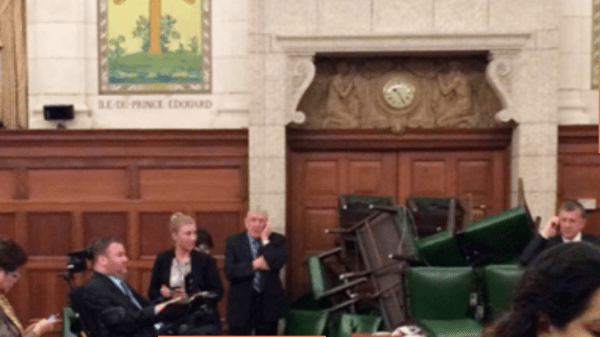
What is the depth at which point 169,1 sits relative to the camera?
26.5 feet

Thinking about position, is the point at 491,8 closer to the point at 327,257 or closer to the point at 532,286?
the point at 327,257

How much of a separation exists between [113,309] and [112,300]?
0.06 metres

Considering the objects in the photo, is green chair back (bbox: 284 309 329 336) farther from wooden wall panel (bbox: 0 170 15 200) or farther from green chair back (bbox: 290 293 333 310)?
wooden wall panel (bbox: 0 170 15 200)

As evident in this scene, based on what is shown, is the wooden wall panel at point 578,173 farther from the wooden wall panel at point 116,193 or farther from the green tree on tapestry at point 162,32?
the green tree on tapestry at point 162,32

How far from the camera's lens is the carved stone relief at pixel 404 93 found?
825cm

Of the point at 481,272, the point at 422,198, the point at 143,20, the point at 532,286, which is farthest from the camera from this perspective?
the point at 143,20

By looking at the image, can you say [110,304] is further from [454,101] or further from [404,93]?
[454,101]

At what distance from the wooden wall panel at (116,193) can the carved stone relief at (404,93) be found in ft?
3.32

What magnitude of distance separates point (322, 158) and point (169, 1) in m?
2.19

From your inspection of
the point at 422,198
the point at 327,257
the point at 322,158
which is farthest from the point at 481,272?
the point at 322,158

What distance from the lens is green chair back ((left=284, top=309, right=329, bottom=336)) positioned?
23.0 ft

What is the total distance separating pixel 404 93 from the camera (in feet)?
27.1

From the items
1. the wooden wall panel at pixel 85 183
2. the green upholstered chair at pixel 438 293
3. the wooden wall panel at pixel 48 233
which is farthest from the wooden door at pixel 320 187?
the wooden wall panel at pixel 48 233

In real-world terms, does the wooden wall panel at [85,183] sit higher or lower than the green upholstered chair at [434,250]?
higher
